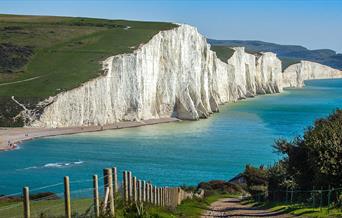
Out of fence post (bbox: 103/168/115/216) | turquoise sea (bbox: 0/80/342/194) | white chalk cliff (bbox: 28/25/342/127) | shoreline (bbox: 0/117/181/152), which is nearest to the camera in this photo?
fence post (bbox: 103/168/115/216)

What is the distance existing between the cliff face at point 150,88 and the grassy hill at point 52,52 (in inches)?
84.4

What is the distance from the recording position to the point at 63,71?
326 feet

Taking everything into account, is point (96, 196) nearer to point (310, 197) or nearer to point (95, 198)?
point (95, 198)

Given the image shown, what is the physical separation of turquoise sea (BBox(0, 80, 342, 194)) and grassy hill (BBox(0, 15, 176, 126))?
12.6 m

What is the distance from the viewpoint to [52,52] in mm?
107938

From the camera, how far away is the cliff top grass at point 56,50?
9394 centimetres

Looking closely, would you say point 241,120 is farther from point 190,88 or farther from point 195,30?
point 195,30

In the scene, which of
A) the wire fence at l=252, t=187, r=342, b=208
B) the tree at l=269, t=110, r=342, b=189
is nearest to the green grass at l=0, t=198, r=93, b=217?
the wire fence at l=252, t=187, r=342, b=208

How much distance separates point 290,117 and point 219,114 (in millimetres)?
14300

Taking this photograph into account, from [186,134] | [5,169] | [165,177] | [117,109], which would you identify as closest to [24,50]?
[117,109]

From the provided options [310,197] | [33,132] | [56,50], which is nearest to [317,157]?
[310,197]

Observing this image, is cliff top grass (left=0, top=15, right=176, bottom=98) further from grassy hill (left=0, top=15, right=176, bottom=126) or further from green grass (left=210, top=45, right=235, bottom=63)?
green grass (left=210, top=45, right=235, bottom=63)

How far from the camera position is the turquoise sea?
51.1 meters

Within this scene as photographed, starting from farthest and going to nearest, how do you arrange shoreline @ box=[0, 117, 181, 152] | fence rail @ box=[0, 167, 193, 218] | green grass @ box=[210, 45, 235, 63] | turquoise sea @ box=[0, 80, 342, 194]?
1. green grass @ box=[210, 45, 235, 63]
2. shoreline @ box=[0, 117, 181, 152]
3. turquoise sea @ box=[0, 80, 342, 194]
4. fence rail @ box=[0, 167, 193, 218]
